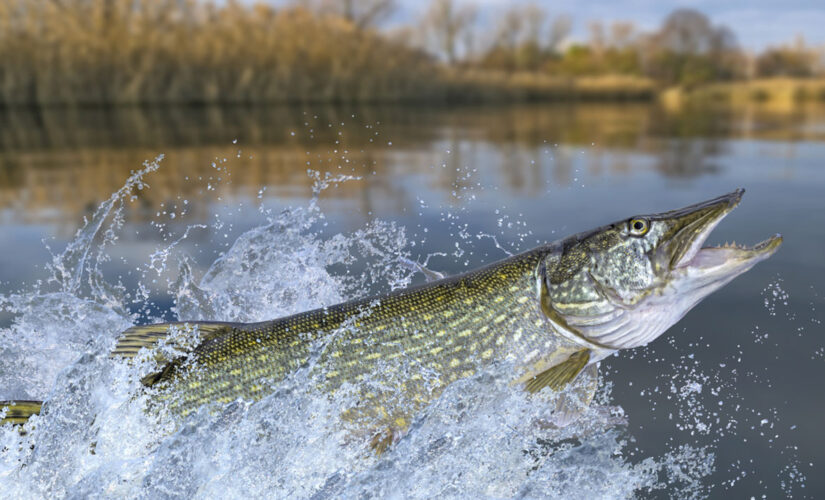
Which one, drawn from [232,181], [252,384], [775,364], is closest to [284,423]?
[252,384]

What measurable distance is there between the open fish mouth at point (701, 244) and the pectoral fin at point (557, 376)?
0.50 m

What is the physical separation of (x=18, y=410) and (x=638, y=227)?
2284mm

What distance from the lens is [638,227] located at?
2721 mm

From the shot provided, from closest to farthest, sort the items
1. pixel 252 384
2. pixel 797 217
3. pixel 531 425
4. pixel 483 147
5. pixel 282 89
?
pixel 252 384
pixel 531 425
pixel 797 217
pixel 483 147
pixel 282 89

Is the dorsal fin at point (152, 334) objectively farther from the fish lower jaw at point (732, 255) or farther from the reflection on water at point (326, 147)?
the reflection on water at point (326, 147)

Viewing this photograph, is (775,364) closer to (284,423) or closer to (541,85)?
(284,423)

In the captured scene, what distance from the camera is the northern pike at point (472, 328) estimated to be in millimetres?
2635

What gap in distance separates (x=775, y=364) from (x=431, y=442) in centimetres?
218

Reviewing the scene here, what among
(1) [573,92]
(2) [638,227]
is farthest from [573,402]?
(1) [573,92]

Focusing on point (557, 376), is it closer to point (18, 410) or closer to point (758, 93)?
point (18, 410)

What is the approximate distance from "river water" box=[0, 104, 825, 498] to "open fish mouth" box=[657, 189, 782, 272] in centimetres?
70

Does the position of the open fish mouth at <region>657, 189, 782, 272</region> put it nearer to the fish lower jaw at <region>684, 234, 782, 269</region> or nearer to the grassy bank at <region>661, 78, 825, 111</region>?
the fish lower jaw at <region>684, 234, 782, 269</region>

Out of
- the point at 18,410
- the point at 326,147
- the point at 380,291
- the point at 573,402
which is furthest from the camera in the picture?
the point at 326,147

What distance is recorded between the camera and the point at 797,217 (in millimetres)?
7504
